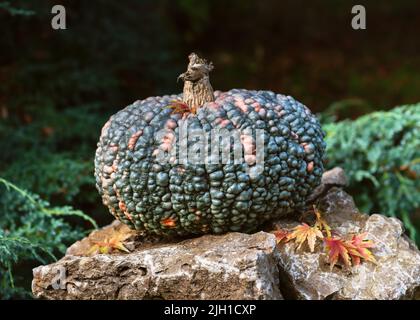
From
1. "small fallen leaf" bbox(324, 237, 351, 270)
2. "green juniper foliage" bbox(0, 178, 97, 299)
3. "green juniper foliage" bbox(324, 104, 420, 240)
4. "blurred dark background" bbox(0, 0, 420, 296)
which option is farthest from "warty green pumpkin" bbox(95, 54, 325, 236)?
"green juniper foliage" bbox(324, 104, 420, 240)

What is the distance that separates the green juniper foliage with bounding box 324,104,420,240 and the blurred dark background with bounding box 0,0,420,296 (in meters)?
0.70

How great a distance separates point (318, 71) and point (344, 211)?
13.4 ft

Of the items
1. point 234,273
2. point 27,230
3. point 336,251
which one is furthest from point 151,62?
point 234,273

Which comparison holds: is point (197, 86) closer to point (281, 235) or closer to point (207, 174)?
point (207, 174)

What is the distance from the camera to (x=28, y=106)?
4.13 meters

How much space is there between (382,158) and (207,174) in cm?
151

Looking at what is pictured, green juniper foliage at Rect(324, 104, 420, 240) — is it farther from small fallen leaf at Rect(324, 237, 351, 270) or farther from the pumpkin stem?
the pumpkin stem

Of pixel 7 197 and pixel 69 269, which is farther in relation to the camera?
pixel 7 197

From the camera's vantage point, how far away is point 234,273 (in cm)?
201

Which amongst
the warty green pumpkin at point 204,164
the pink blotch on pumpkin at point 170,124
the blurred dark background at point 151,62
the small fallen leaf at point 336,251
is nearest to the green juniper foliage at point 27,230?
the blurred dark background at point 151,62
